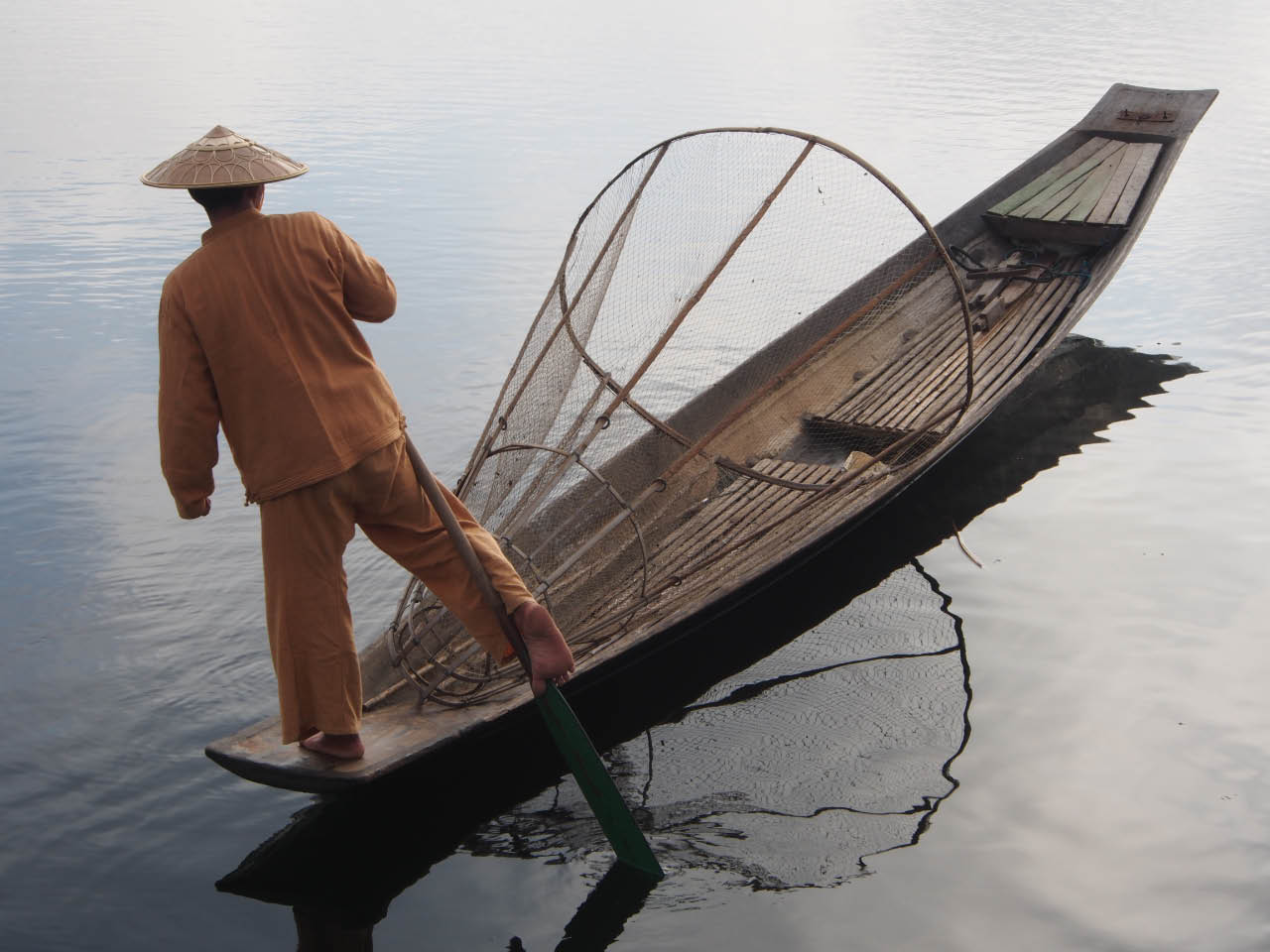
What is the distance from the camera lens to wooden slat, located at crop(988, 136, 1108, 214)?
20.5 feet

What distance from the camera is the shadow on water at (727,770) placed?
2879mm

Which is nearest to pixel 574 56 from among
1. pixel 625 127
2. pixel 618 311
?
pixel 625 127

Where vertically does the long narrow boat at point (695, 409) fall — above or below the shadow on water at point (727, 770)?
above

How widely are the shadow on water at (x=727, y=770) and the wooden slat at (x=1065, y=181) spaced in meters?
2.47

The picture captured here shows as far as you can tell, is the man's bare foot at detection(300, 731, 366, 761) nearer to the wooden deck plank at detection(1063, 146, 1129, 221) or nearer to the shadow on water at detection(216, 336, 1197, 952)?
the shadow on water at detection(216, 336, 1197, 952)

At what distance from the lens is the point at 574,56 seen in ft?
51.1

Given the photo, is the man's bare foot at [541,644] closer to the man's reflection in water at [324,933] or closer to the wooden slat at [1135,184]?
the man's reflection in water at [324,933]

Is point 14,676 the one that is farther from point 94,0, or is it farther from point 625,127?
point 94,0

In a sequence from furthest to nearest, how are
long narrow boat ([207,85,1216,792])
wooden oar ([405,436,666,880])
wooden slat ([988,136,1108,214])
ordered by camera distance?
wooden slat ([988,136,1108,214]) < long narrow boat ([207,85,1216,792]) < wooden oar ([405,436,666,880])

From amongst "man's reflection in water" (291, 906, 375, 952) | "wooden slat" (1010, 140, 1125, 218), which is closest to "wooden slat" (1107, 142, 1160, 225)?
"wooden slat" (1010, 140, 1125, 218)

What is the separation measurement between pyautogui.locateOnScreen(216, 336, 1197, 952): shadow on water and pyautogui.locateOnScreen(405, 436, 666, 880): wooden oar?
8cm

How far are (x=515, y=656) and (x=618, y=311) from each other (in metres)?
1.49

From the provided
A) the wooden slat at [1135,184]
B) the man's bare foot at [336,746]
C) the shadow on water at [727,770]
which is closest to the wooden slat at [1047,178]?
the wooden slat at [1135,184]

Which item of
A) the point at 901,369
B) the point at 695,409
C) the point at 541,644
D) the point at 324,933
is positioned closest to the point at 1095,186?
the point at 901,369
